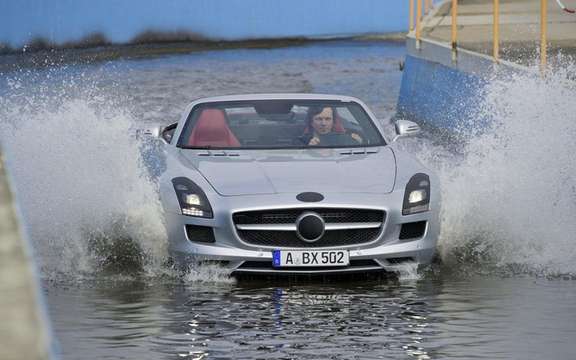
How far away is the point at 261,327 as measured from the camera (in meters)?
7.64

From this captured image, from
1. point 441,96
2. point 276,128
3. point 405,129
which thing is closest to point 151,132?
point 276,128

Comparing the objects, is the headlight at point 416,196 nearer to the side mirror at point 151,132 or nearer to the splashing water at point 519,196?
the splashing water at point 519,196

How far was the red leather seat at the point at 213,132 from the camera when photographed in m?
11.2

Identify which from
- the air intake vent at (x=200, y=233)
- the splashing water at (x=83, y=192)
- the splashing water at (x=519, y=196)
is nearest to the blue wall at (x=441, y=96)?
the splashing water at (x=519, y=196)

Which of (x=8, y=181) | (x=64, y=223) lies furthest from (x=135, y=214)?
(x=8, y=181)

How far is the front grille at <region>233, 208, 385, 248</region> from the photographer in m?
9.32

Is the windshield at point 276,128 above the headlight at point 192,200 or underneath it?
above

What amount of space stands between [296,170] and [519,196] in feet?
8.84

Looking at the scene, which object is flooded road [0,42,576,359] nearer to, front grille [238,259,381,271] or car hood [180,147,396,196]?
front grille [238,259,381,271]

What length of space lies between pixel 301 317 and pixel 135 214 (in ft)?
8.86

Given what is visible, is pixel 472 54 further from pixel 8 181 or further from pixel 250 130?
pixel 8 181

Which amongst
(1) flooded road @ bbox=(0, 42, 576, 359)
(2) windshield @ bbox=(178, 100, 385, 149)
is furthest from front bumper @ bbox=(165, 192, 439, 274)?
(2) windshield @ bbox=(178, 100, 385, 149)

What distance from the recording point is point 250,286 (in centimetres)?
933

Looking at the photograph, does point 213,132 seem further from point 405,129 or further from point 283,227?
point 283,227
